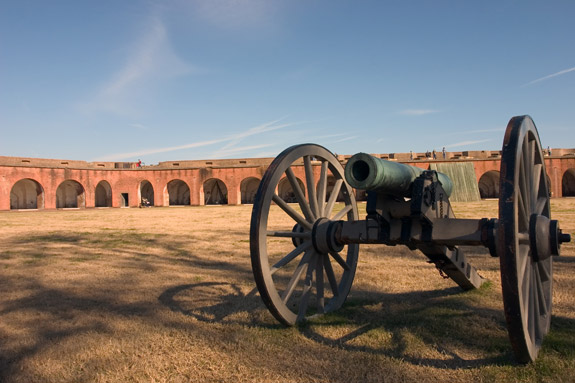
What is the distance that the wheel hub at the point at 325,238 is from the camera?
3236mm

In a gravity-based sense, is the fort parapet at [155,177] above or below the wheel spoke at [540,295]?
above

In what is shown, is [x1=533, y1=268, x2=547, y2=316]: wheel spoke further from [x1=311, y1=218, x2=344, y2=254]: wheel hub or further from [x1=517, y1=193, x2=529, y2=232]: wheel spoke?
[x1=311, y1=218, x2=344, y2=254]: wheel hub

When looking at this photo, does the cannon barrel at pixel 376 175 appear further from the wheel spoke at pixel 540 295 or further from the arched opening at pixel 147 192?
the arched opening at pixel 147 192

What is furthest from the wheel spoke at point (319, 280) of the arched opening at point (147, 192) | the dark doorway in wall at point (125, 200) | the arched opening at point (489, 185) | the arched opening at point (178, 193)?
the arched opening at point (147, 192)

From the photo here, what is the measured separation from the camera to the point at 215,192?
115ft

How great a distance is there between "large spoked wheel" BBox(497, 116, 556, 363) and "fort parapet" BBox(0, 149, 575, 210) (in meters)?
24.4

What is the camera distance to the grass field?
2375mm

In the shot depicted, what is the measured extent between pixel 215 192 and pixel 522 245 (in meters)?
33.6

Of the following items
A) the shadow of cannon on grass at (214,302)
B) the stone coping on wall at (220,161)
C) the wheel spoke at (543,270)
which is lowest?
the shadow of cannon on grass at (214,302)

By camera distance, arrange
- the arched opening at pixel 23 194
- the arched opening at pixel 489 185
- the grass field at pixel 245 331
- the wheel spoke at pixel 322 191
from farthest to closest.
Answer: the arched opening at pixel 489 185
the arched opening at pixel 23 194
the wheel spoke at pixel 322 191
the grass field at pixel 245 331

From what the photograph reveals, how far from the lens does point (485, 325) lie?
3.02 meters

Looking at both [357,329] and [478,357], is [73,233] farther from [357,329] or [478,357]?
[478,357]

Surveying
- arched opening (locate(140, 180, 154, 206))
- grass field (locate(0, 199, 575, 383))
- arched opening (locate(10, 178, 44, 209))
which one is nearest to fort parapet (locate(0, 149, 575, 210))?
arched opening (locate(10, 178, 44, 209))

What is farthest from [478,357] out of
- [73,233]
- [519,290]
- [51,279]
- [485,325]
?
[73,233]
